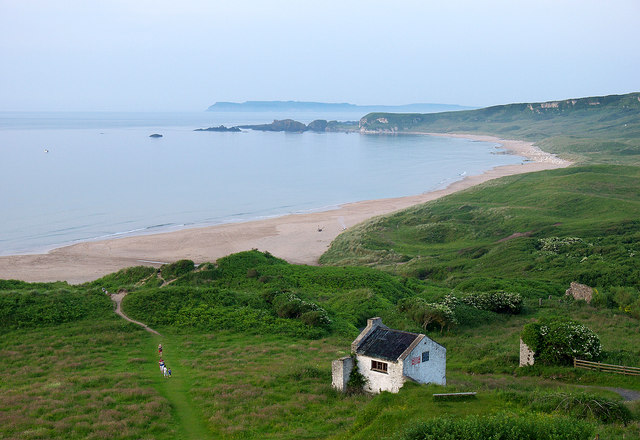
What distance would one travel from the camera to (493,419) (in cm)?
1602

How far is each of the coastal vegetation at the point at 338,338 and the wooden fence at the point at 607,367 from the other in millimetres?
423

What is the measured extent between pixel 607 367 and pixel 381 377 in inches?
430

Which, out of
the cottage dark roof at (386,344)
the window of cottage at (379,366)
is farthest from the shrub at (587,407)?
the window of cottage at (379,366)

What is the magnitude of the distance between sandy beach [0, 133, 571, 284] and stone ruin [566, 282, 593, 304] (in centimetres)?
3374

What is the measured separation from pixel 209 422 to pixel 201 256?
48627 mm

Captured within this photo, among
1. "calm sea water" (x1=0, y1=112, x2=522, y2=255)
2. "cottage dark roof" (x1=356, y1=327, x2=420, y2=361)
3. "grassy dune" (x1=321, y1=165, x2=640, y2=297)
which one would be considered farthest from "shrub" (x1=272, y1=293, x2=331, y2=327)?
"calm sea water" (x1=0, y1=112, x2=522, y2=255)

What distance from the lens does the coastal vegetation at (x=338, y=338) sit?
2045 centimetres

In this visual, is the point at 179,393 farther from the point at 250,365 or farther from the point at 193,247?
the point at 193,247

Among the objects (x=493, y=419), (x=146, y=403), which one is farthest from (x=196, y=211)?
(x=493, y=419)

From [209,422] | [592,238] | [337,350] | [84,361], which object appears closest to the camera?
[209,422]

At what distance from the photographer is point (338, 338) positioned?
35875mm

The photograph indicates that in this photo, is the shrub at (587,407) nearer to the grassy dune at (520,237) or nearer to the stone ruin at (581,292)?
the stone ruin at (581,292)

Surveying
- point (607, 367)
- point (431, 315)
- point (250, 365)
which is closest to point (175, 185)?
point (431, 315)

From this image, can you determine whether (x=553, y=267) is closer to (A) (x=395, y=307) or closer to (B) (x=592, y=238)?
(B) (x=592, y=238)
